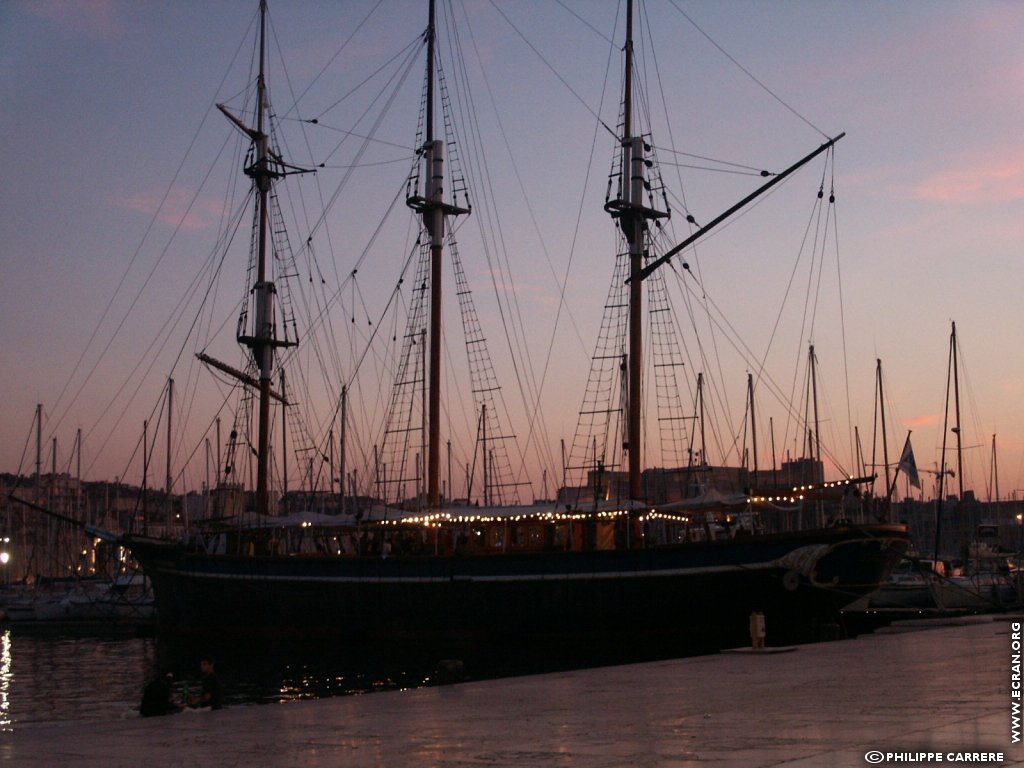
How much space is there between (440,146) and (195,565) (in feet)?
70.1

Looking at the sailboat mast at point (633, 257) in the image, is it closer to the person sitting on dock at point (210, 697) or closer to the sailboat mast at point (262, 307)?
the sailboat mast at point (262, 307)

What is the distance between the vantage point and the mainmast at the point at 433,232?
162ft

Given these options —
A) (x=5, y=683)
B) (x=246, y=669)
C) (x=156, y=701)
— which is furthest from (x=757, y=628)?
(x=5, y=683)

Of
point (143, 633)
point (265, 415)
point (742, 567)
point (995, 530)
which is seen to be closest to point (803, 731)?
point (742, 567)

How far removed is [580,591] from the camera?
4219 cm

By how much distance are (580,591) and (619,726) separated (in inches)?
1054

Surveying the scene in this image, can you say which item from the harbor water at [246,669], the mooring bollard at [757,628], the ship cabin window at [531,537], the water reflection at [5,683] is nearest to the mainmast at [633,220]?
the ship cabin window at [531,537]

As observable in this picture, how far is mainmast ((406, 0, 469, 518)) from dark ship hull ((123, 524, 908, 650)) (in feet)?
15.4

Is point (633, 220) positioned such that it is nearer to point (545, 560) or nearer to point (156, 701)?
point (545, 560)

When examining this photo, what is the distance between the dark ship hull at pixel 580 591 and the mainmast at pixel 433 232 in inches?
185

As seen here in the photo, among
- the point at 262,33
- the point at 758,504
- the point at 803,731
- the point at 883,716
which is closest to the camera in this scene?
the point at 803,731

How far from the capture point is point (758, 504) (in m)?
44.4

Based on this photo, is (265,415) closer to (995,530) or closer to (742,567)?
(742,567)
